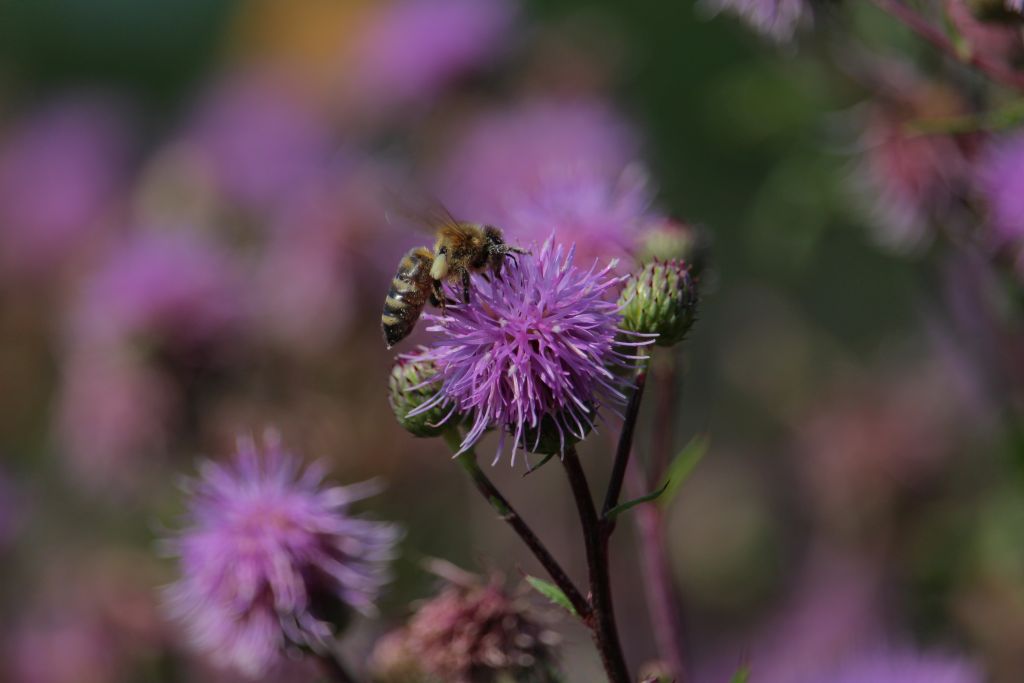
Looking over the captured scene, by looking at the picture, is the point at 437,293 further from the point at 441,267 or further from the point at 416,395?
the point at 416,395

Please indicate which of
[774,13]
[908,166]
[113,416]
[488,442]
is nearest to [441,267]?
[774,13]

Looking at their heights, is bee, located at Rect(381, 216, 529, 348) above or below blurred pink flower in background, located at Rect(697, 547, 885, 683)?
above

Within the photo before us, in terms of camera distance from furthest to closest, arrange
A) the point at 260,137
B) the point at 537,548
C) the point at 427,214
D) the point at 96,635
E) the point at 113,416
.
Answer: the point at 260,137, the point at 113,416, the point at 96,635, the point at 427,214, the point at 537,548

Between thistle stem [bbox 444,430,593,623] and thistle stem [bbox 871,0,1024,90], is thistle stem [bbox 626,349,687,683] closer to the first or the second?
thistle stem [bbox 444,430,593,623]

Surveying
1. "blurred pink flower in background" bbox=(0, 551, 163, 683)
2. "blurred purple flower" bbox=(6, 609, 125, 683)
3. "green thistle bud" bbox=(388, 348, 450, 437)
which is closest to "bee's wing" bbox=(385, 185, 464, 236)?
"green thistle bud" bbox=(388, 348, 450, 437)

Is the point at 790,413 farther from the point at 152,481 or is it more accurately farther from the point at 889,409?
the point at 152,481

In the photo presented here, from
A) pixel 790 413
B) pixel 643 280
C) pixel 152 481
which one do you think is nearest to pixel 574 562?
pixel 790 413
